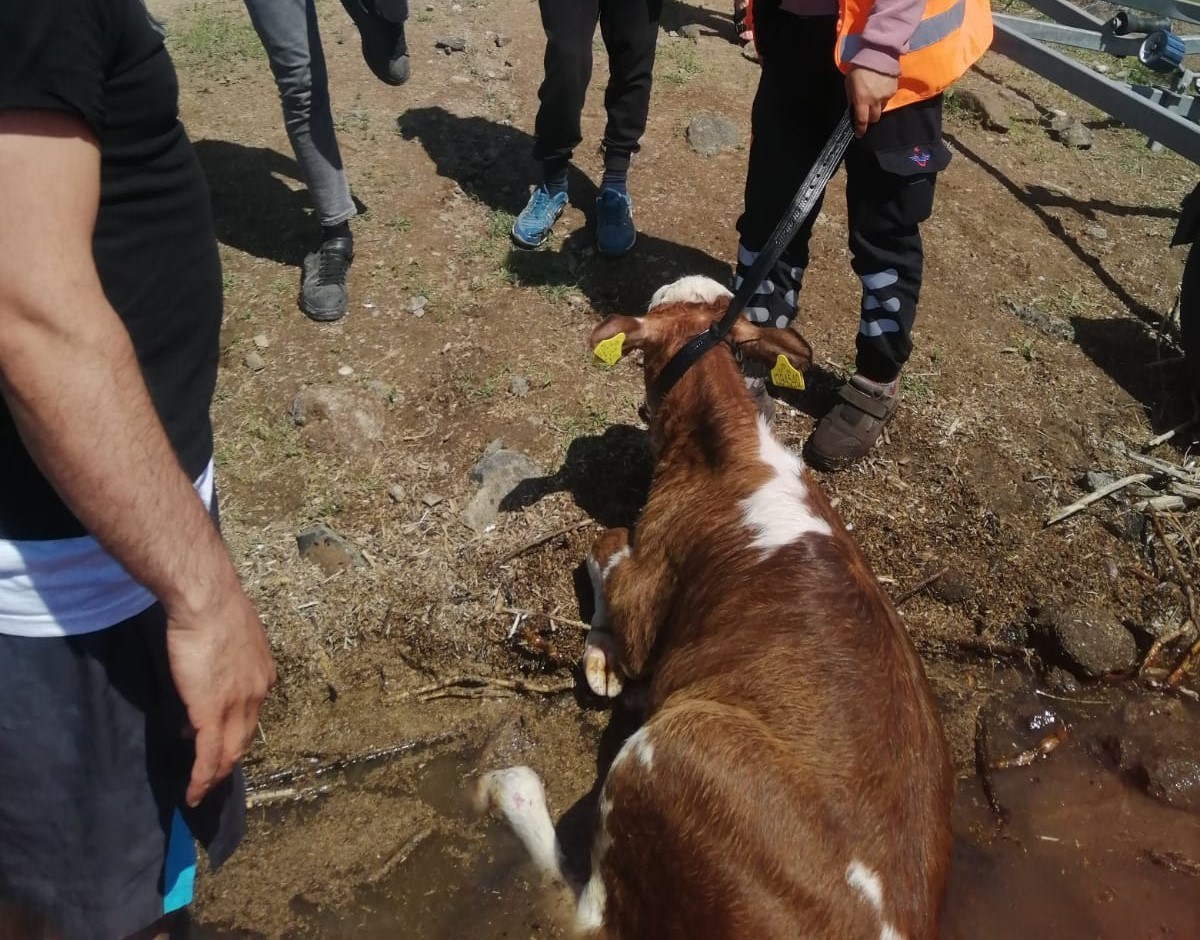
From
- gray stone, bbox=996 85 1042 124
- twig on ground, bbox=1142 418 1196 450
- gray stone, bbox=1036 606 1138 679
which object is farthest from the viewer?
gray stone, bbox=996 85 1042 124

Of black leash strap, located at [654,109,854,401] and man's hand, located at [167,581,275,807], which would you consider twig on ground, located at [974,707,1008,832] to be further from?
man's hand, located at [167,581,275,807]

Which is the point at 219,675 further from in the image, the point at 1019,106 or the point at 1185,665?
the point at 1019,106

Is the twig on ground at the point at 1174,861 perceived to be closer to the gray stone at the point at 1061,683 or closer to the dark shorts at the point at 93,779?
the gray stone at the point at 1061,683

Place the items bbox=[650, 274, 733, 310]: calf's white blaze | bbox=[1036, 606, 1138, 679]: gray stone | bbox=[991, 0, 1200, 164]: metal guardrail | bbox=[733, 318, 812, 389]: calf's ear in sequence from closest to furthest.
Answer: bbox=[733, 318, 812, 389]: calf's ear, bbox=[1036, 606, 1138, 679]: gray stone, bbox=[650, 274, 733, 310]: calf's white blaze, bbox=[991, 0, 1200, 164]: metal guardrail

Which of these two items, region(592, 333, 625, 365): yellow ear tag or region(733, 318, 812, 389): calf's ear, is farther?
region(733, 318, 812, 389): calf's ear

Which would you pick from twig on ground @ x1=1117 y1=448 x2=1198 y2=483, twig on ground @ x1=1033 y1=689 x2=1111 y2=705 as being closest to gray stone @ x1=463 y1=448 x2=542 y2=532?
twig on ground @ x1=1033 y1=689 x2=1111 y2=705

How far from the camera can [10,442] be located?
1515 mm

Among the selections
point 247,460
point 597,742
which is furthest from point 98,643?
point 247,460

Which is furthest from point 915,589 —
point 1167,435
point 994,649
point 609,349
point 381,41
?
point 381,41

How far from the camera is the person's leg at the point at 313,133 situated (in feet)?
13.4

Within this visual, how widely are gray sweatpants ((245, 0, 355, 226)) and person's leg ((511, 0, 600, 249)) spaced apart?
1076mm

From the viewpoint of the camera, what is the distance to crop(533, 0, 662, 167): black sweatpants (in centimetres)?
455

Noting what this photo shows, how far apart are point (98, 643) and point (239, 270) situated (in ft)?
11.8

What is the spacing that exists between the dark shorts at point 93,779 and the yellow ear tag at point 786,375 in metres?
2.41
